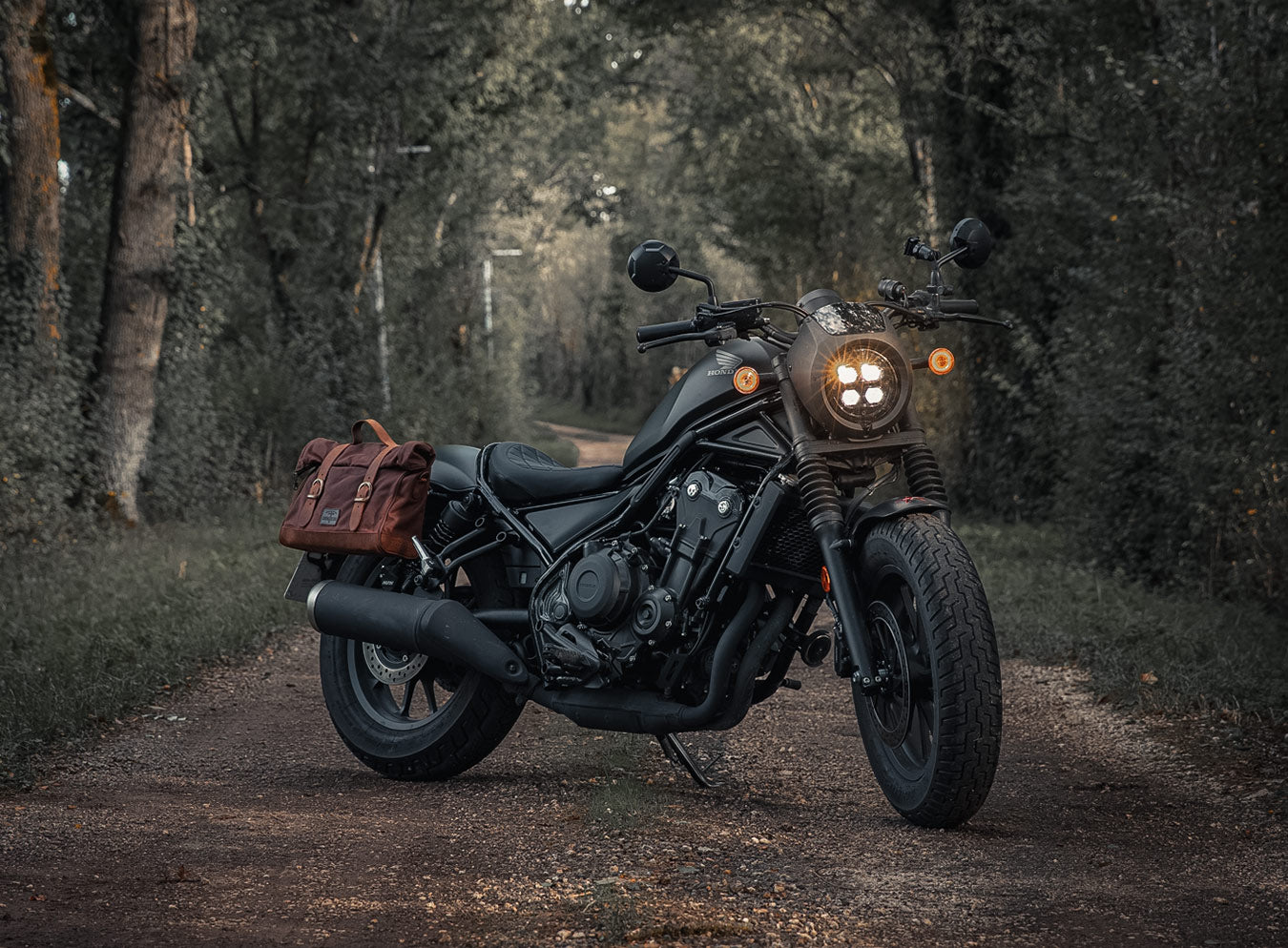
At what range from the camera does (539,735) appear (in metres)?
7.14

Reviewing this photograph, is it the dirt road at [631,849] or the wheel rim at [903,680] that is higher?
the wheel rim at [903,680]

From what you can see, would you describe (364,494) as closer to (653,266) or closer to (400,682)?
(400,682)

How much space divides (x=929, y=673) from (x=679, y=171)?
3441cm

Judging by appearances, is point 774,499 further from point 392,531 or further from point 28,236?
point 28,236

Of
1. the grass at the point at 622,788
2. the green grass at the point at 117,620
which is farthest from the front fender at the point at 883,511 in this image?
the green grass at the point at 117,620

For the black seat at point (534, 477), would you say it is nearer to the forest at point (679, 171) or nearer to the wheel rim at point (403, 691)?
the wheel rim at point (403, 691)

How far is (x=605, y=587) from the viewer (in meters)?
5.41

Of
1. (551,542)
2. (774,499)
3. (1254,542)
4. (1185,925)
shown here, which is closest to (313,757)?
(551,542)

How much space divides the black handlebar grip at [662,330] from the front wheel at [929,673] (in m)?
0.98

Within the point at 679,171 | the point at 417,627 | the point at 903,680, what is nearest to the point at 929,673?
the point at 903,680

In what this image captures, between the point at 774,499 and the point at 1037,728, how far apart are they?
2821mm

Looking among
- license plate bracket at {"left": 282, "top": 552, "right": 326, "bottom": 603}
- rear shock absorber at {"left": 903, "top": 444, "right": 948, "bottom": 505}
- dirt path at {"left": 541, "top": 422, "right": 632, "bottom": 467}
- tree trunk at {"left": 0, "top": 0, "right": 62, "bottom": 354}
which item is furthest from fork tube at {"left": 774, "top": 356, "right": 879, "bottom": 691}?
dirt path at {"left": 541, "top": 422, "right": 632, "bottom": 467}

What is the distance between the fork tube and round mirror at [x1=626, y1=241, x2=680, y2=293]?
0.60 m

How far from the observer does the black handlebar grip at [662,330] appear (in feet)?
17.3
